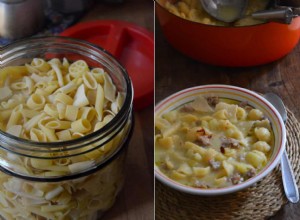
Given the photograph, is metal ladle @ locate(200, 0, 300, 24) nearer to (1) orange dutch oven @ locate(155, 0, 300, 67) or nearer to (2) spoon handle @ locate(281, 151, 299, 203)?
(1) orange dutch oven @ locate(155, 0, 300, 67)

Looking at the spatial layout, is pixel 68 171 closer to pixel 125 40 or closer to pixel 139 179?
pixel 139 179

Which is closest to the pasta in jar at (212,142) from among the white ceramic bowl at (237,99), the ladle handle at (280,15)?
the white ceramic bowl at (237,99)

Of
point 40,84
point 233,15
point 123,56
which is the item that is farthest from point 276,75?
point 40,84

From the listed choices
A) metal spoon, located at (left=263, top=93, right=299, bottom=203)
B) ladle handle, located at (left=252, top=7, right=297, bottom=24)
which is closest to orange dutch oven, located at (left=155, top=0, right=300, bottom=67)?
ladle handle, located at (left=252, top=7, right=297, bottom=24)

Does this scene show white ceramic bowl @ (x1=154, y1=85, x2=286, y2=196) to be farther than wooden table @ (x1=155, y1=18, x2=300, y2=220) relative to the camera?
No

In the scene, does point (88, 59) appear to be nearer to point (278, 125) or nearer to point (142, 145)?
point (142, 145)

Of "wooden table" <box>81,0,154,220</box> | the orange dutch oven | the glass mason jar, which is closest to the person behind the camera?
the glass mason jar
